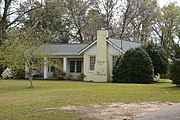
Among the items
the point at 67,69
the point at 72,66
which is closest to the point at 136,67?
the point at 72,66

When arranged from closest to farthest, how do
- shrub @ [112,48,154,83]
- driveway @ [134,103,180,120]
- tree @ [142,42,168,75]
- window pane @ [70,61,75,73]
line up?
1. driveway @ [134,103,180,120]
2. shrub @ [112,48,154,83]
3. tree @ [142,42,168,75]
4. window pane @ [70,61,75,73]

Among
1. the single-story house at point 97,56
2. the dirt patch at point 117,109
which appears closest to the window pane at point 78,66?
the single-story house at point 97,56

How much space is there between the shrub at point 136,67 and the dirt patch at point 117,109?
19.1m

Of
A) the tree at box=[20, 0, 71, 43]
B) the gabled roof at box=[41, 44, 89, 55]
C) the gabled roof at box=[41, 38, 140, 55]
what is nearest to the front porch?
the gabled roof at box=[41, 44, 89, 55]

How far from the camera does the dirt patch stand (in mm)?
12742

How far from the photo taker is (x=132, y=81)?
120 ft

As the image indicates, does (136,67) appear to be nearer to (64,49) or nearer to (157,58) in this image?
(157,58)

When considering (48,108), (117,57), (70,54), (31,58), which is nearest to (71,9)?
(70,54)

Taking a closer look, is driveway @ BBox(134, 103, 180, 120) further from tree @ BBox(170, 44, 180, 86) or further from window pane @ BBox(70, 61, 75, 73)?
window pane @ BBox(70, 61, 75, 73)

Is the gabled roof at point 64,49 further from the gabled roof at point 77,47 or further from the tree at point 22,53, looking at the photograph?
the tree at point 22,53

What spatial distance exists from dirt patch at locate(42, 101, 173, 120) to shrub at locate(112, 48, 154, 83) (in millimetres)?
19068

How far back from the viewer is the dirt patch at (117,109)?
41.8 ft

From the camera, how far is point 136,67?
36.7 m

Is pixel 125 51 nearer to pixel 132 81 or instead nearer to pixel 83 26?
pixel 132 81
